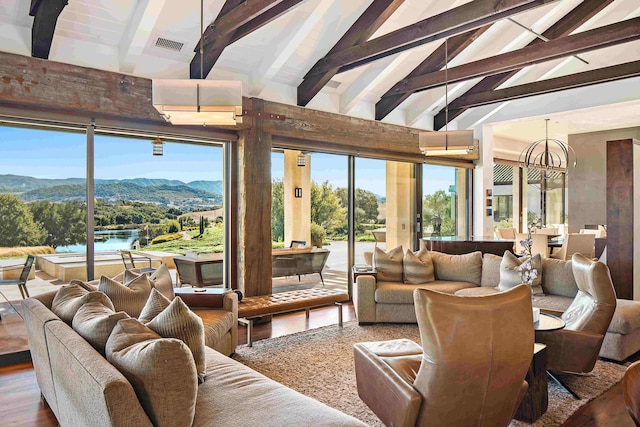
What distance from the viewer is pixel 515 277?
4.98m

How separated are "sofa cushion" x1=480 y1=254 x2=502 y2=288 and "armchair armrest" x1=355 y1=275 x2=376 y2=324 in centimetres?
142

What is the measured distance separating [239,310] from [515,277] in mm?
2974

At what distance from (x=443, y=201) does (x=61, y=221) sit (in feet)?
21.6

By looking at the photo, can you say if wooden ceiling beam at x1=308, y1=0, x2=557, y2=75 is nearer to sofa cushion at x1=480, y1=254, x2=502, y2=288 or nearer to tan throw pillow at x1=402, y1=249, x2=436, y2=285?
tan throw pillow at x1=402, y1=249, x2=436, y2=285

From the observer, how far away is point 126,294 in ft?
11.4

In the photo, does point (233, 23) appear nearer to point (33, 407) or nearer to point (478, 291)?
point (33, 407)

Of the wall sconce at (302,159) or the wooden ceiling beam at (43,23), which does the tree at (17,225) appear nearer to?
the wooden ceiling beam at (43,23)

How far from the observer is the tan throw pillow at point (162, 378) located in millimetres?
1841

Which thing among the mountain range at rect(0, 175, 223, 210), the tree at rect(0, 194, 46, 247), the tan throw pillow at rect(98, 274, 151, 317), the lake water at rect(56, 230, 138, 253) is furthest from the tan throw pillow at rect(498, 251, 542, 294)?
the tree at rect(0, 194, 46, 247)

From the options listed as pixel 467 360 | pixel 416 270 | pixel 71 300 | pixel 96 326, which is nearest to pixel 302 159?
pixel 416 270

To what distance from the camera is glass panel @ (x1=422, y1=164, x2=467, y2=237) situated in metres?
8.55

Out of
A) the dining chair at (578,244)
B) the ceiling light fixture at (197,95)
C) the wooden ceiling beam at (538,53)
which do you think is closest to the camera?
the ceiling light fixture at (197,95)

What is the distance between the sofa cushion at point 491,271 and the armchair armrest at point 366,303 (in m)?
1.42

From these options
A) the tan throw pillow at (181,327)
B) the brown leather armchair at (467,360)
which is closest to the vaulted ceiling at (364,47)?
the tan throw pillow at (181,327)
